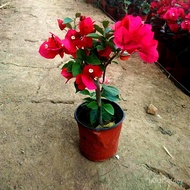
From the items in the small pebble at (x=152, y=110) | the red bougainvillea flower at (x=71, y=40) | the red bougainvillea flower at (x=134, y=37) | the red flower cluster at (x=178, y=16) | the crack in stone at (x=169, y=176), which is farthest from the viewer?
the red flower cluster at (x=178, y=16)

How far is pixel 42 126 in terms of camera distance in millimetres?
1885

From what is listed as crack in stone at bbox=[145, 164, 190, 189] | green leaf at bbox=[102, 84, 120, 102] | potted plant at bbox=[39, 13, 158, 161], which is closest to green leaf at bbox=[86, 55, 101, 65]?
potted plant at bbox=[39, 13, 158, 161]

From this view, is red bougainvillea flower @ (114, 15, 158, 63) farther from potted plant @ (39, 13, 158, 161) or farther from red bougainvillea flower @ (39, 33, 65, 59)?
red bougainvillea flower @ (39, 33, 65, 59)

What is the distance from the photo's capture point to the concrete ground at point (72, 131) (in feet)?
5.17

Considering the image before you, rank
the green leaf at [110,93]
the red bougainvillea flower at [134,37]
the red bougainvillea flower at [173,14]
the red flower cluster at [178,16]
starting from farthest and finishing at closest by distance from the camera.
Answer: the red bougainvillea flower at [173,14]
the red flower cluster at [178,16]
the green leaf at [110,93]
the red bougainvillea flower at [134,37]

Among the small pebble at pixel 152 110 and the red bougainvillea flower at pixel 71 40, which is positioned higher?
the red bougainvillea flower at pixel 71 40

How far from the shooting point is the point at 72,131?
1859mm

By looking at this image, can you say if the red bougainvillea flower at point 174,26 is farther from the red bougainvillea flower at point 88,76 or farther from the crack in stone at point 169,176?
the red bougainvillea flower at point 88,76

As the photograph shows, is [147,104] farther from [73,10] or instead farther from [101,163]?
[73,10]

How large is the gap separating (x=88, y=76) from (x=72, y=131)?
66 cm

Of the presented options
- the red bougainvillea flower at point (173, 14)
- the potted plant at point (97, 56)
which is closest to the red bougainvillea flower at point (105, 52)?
the potted plant at point (97, 56)

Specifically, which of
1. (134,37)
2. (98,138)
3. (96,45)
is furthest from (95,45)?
(98,138)

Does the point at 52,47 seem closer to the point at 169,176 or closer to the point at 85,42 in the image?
the point at 85,42

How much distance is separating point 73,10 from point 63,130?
2.92 m
